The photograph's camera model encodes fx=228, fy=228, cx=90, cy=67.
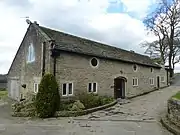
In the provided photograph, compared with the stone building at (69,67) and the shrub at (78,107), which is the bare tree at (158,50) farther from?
the shrub at (78,107)

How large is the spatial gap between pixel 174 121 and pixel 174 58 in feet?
133

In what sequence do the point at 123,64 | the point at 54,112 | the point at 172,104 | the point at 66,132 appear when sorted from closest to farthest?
the point at 66,132
the point at 172,104
the point at 54,112
the point at 123,64

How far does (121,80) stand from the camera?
1074 inches

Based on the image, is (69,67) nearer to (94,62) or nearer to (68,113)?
(94,62)

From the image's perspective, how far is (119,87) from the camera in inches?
1067

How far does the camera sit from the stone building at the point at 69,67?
65.7 ft

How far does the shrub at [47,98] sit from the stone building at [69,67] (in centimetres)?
181

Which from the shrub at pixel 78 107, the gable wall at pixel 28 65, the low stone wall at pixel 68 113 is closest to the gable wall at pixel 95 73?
the shrub at pixel 78 107

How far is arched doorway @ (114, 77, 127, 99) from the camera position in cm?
2644

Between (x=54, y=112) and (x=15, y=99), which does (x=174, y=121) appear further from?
(x=15, y=99)

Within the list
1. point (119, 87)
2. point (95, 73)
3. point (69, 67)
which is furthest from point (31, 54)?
point (119, 87)

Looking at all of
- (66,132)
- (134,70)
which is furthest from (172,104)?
(134,70)

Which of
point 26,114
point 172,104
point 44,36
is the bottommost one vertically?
point 26,114

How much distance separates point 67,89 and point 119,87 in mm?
8744
